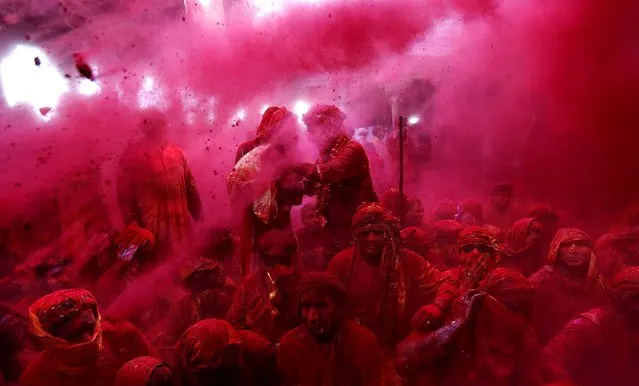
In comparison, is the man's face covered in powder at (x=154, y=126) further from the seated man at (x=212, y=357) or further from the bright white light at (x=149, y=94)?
the seated man at (x=212, y=357)

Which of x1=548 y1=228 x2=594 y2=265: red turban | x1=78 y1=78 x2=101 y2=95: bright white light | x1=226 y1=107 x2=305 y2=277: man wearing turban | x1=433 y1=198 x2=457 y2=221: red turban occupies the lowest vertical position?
x1=548 y1=228 x2=594 y2=265: red turban

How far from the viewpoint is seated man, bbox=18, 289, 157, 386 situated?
3836mm

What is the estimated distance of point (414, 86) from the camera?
445 inches

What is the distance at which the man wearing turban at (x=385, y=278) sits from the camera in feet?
15.3

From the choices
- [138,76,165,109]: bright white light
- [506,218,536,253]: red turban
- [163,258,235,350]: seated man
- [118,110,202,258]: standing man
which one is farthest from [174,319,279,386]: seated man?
[138,76,165,109]: bright white light

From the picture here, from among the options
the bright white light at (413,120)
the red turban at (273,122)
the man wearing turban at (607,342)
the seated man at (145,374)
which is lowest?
the man wearing turban at (607,342)

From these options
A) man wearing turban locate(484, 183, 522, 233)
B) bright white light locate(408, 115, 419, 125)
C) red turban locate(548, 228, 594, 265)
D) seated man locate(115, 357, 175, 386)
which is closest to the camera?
seated man locate(115, 357, 175, 386)

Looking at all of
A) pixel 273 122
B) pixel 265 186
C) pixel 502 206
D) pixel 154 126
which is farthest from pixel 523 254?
pixel 154 126

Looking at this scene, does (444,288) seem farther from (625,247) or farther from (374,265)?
(625,247)

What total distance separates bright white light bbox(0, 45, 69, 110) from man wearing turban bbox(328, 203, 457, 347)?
425cm

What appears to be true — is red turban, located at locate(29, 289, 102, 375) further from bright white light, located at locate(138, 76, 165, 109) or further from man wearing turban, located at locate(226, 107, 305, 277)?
bright white light, located at locate(138, 76, 165, 109)

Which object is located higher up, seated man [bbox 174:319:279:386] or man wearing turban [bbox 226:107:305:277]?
man wearing turban [bbox 226:107:305:277]

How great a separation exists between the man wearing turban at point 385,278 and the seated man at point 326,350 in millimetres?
644

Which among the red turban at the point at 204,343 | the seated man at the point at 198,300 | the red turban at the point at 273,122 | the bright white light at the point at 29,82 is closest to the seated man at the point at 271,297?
the seated man at the point at 198,300
